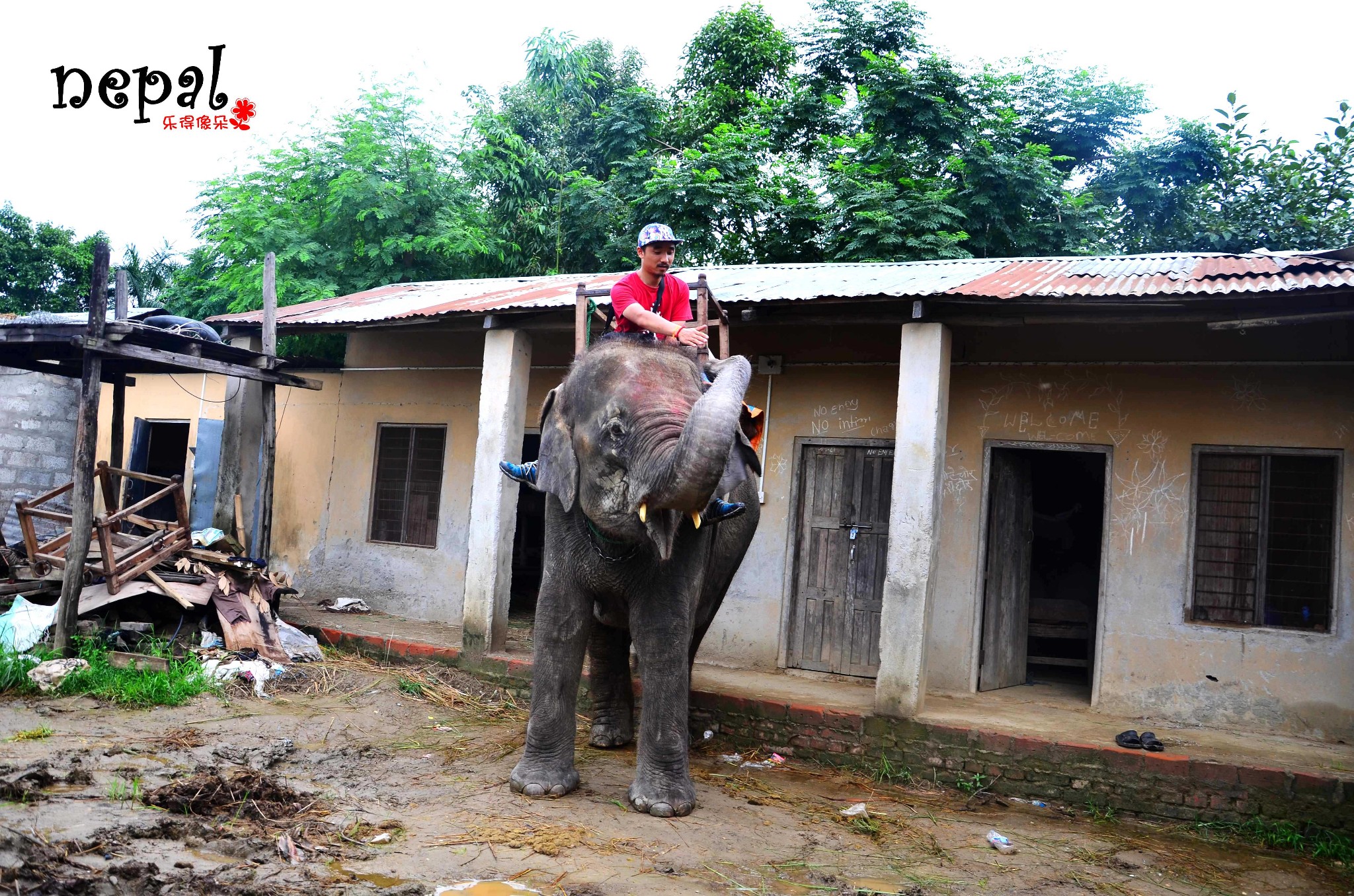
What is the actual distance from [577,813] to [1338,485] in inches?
229

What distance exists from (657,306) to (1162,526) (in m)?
4.51

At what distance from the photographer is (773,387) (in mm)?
9062

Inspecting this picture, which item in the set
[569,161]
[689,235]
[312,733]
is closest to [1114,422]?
[312,733]

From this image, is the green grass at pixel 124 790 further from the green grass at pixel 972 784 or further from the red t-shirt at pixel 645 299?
the green grass at pixel 972 784

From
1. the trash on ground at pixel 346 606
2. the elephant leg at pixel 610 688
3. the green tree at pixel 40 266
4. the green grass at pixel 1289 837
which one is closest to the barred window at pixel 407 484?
the trash on ground at pixel 346 606

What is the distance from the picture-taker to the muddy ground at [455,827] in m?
4.12

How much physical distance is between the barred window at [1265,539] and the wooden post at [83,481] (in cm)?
833

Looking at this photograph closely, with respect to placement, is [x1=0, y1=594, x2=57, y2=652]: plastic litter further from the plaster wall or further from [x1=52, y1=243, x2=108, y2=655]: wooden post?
the plaster wall

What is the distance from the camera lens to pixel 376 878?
409 cm

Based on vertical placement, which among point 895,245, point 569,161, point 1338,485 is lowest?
point 1338,485

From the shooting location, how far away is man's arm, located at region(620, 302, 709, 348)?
5121 mm

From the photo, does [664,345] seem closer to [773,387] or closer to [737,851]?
[737,851]

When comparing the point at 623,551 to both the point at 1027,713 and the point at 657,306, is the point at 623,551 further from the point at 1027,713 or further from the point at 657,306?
the point at 1027,713

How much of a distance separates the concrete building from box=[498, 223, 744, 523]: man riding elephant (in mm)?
1619
